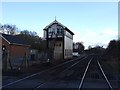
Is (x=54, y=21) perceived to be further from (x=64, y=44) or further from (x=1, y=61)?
(x=1, y=61)

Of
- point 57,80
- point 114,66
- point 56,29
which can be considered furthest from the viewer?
point 56,29

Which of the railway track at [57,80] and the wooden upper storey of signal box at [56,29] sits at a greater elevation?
the wooden upper storey of signal box at [56,29]

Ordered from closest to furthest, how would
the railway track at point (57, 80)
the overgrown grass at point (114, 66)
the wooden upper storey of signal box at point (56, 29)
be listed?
the railway track at point (57, 80), the overgrown grass at point (114, 66), the wooden upper storey of signal box at point (56, 29)

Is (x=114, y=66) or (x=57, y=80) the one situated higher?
(x=114, y=66)

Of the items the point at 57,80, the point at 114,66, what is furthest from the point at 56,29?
the point at 57,80

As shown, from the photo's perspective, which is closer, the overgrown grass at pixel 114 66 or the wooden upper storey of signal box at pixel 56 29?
the overgrown grass at pixel 114 66

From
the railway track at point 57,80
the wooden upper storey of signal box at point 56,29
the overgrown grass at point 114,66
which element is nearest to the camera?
the railway track at point 57,80

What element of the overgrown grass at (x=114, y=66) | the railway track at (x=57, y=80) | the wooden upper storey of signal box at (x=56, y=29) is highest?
the wooden upper storey of signal box at (x=56, y=29)

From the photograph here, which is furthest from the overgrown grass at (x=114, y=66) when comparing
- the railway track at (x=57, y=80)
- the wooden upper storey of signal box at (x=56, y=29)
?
the wooden upper storey of signal box at (x=56, y=29)

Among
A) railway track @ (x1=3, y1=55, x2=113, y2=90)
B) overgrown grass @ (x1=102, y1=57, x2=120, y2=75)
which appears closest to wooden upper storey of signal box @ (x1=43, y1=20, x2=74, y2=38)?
overgrown grass @ (x1=102, y1=57, x2=120, y2=75)

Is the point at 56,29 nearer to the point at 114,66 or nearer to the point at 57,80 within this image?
the point at 114,66

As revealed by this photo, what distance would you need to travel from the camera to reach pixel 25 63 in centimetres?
3309

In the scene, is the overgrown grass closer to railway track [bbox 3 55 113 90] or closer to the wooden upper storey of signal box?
railway track [bbox 3 55 113 90]

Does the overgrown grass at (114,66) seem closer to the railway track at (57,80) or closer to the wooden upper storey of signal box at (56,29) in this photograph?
the railway track at (57,80)
